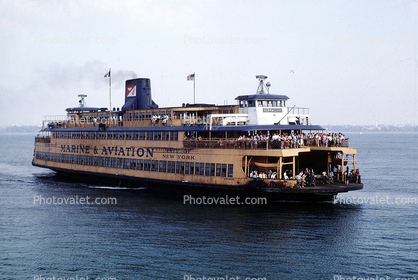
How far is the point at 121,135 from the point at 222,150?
14.3 meters

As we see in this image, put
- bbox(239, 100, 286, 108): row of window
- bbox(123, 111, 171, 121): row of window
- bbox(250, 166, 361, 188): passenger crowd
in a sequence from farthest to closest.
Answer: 1. bbox(123, 111, 171, 121): row of window
2. bbox(239, 100, 286, 108): row of window
3. bbox(250, 166, 361, 188): passenger crowd

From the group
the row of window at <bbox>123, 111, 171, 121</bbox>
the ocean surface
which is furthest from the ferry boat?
the ocean surface

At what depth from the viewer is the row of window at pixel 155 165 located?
1297 inches

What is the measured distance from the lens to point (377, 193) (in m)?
40.8

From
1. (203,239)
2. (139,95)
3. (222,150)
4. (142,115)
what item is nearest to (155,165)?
(142,115)

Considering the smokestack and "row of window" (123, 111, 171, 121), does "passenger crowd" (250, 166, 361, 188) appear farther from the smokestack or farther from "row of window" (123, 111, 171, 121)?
the smokestack

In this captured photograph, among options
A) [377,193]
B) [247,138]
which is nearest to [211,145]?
[247,138]

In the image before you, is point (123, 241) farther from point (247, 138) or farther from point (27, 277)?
point (247, 138)

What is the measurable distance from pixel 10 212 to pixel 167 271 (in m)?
17.2

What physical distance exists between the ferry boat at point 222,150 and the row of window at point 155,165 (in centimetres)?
8

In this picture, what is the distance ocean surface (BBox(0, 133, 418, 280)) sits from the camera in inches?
775

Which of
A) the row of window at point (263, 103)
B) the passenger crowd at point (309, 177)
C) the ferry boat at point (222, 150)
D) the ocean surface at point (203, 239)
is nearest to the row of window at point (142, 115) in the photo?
the ferry boat at point (222, 150)

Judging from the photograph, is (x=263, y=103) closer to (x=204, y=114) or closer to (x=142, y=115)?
(x=204, y=114)

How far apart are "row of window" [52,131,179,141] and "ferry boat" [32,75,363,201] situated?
0.10m
